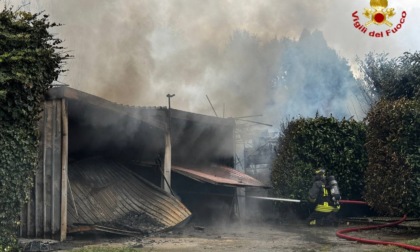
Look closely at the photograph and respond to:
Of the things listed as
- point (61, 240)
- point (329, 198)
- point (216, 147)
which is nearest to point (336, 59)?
point (216, 147)

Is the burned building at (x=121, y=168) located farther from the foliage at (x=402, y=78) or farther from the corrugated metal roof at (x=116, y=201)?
the foliage at (x=402, y=78)

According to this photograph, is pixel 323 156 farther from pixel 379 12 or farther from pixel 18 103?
pixel 18 103

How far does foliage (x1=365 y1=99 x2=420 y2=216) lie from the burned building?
134 inches

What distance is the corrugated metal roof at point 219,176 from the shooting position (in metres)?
11.6

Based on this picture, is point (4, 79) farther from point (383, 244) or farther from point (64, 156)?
point (383, 244)

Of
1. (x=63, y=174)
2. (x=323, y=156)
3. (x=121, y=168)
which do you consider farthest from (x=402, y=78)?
(x=63, y=174)

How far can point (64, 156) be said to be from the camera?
30.1 feet

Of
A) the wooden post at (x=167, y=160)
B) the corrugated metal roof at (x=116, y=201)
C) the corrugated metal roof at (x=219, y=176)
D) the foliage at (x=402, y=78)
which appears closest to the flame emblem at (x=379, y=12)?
the foliage at (x=402, y=78)

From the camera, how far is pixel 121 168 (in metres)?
12.5

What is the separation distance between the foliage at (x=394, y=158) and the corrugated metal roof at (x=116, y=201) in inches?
196

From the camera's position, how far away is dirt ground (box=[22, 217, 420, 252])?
333 inches

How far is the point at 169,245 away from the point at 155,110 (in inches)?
158

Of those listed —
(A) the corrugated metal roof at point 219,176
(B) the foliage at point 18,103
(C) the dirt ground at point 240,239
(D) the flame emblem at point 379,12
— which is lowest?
(C) the dirt ground at point 240,239

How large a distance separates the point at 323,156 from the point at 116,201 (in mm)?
6058
